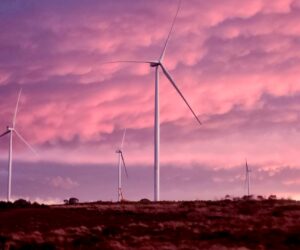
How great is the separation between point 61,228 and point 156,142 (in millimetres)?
28695

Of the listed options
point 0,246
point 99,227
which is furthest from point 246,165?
point 0,246

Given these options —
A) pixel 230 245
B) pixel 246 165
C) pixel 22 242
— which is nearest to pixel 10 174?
pixel 246 165

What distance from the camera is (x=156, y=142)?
93.1 meters

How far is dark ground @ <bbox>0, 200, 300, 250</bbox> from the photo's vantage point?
189ft

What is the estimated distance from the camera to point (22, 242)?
197 feet

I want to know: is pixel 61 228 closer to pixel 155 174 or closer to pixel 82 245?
pixel 82 245

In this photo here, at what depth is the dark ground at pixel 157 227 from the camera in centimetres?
5772

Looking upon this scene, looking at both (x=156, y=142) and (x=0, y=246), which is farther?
(x=156, y=142)

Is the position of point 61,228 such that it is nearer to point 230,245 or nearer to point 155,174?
point 230,245

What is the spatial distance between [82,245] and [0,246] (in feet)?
24.6

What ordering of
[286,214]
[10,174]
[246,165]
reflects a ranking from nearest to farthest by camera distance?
[286,214]
[10,174]
[246,165]

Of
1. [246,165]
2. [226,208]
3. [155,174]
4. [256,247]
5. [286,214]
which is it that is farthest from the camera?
[246,165]

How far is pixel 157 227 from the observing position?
65625 millimetres

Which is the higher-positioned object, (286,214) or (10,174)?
(10,174)
